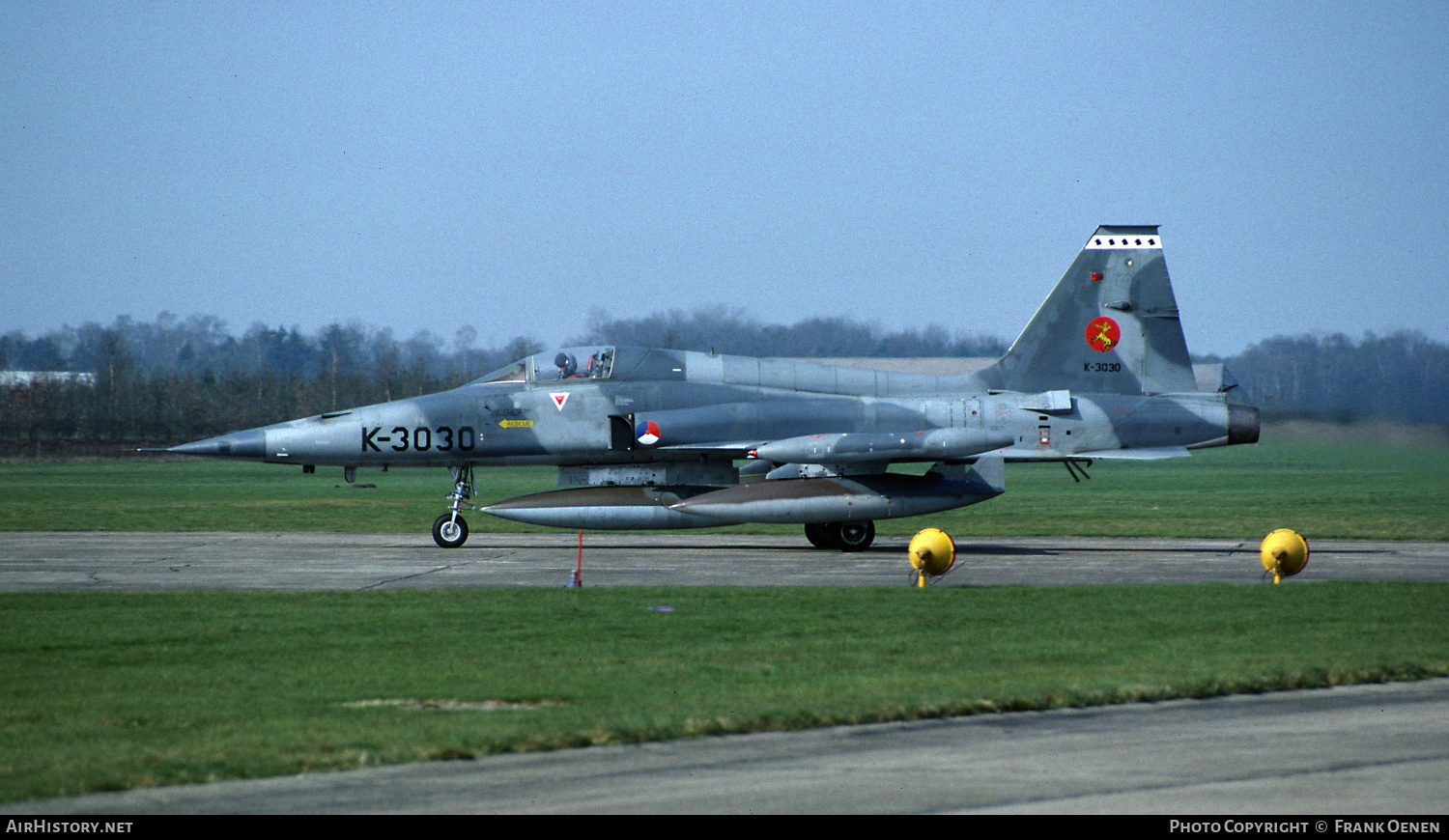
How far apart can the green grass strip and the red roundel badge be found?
774 cm

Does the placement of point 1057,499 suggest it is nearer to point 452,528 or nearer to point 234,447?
point 452,528

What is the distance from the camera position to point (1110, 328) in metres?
22.8

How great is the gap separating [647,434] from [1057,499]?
59.8 ft

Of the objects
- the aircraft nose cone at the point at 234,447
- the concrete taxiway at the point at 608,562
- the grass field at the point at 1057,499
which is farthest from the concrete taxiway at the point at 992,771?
the grass field at the point at 1057,499

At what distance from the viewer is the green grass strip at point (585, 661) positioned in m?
7.84

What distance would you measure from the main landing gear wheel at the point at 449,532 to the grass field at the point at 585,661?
6.51 meters

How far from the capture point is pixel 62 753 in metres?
7.35

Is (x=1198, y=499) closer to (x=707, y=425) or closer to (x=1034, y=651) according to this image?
(x=707, y=425)

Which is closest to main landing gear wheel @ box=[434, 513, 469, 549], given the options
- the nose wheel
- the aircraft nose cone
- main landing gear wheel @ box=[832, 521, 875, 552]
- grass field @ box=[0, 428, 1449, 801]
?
the nose wheel

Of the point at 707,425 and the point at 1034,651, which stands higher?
the point at 707,425

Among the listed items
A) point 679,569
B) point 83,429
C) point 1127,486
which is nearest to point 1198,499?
point 1127,486

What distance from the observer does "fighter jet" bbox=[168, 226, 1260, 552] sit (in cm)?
2136

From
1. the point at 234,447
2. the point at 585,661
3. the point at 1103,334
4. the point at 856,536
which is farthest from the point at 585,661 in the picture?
the point at 1103,334

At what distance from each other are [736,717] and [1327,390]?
22109 millimetres
